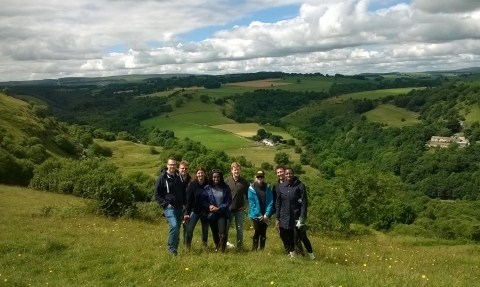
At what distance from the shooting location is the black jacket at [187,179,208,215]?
435 inches

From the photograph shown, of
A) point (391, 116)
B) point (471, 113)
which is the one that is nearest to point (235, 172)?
point (471, 113)

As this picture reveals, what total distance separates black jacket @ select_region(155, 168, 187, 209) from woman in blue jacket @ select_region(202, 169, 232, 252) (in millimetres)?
679

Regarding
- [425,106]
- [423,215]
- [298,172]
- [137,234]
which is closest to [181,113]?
[298,172]

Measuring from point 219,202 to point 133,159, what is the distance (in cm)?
8119

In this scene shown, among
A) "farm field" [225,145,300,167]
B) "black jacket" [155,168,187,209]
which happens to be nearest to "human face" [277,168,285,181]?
"black jacket" [155,168,187,209]

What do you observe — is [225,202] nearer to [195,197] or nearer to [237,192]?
[237,192]

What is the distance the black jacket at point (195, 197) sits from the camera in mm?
11039

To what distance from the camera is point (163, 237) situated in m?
14.8

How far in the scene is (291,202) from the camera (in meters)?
10.8

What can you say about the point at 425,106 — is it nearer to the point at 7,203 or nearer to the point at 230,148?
the point at 230,148

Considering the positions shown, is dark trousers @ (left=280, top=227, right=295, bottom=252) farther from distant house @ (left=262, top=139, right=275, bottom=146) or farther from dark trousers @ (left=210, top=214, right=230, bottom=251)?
distant house @ (left=262, top=139, right=275, bottom=146)

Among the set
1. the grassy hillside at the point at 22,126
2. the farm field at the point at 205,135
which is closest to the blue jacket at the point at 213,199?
the grassy hillside at the point at 22,126

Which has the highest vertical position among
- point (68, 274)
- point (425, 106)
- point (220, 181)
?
point (220, 181)

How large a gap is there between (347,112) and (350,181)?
493 feet
